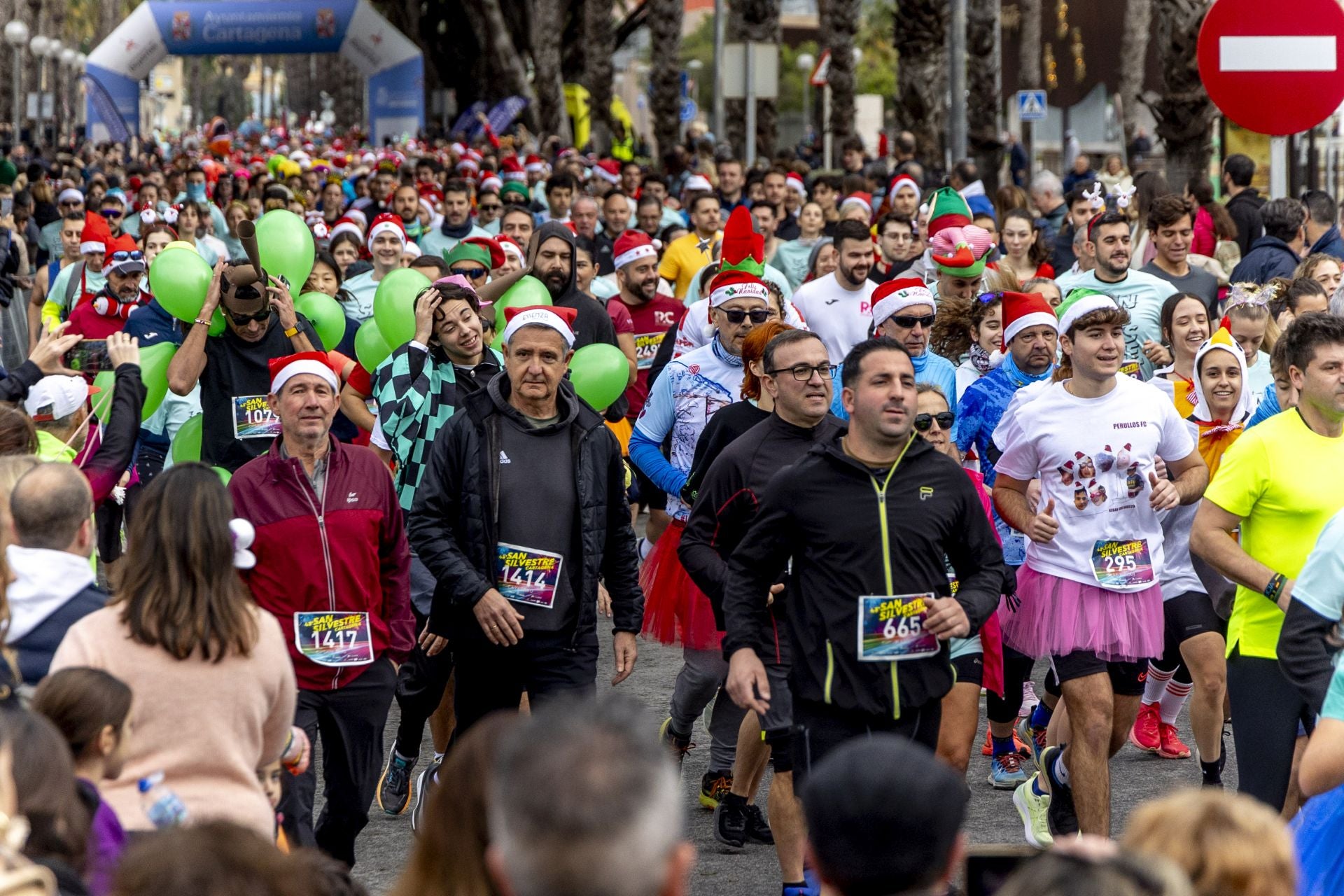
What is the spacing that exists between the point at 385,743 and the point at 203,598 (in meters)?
3.93

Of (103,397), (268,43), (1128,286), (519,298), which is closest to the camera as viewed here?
(103,397)

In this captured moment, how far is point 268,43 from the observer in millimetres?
48125

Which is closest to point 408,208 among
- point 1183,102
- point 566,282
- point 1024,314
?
point 1183,102

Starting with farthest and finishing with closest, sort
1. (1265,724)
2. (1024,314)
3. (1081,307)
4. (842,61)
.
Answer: (842,61) → (1024,314) → (1081,307) → (1265,724)

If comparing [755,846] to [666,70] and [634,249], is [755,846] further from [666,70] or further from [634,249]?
[666,70]

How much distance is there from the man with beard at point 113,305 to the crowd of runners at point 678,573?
0.04 meters

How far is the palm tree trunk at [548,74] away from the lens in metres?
43.4

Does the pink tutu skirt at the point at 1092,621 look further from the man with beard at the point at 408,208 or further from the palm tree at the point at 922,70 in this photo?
the palm tree at the point at 922,70

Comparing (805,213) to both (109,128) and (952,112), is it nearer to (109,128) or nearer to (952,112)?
(952,112)

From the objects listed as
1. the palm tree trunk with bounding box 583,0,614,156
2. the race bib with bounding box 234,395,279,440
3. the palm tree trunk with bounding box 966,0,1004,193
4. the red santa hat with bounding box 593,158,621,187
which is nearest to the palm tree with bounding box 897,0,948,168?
the palm tree trunk with bounding box 966,0,1004,193

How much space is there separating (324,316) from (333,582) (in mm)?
3468

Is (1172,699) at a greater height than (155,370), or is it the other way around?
(155,370)

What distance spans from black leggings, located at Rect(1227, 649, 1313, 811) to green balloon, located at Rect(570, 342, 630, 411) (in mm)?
3518

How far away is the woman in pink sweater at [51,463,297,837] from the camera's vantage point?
4527mm
